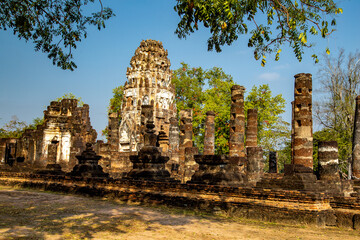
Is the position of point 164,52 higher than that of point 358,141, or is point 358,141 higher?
point 164,52

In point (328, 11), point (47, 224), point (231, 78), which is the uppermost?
point (231, 78)

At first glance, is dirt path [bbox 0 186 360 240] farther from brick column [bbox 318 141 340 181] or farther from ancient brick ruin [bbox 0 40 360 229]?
brick column [bbox 318 141 340 181]

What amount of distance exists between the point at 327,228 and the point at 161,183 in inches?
183

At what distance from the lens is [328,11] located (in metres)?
6.71

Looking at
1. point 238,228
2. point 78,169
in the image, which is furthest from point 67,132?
→ point 238,228

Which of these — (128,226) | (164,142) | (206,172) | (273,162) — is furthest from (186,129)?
(128,226)

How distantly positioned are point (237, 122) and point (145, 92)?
62.0ft

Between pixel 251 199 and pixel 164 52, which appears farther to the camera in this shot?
pixel 164 52

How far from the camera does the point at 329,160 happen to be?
12.7m

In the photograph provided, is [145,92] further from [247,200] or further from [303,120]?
[247,200]

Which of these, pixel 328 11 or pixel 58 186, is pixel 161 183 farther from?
pixel 328 11

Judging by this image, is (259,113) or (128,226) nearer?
(128,226)

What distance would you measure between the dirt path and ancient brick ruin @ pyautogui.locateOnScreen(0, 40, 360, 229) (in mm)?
569

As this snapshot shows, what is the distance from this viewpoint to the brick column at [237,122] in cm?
2102
